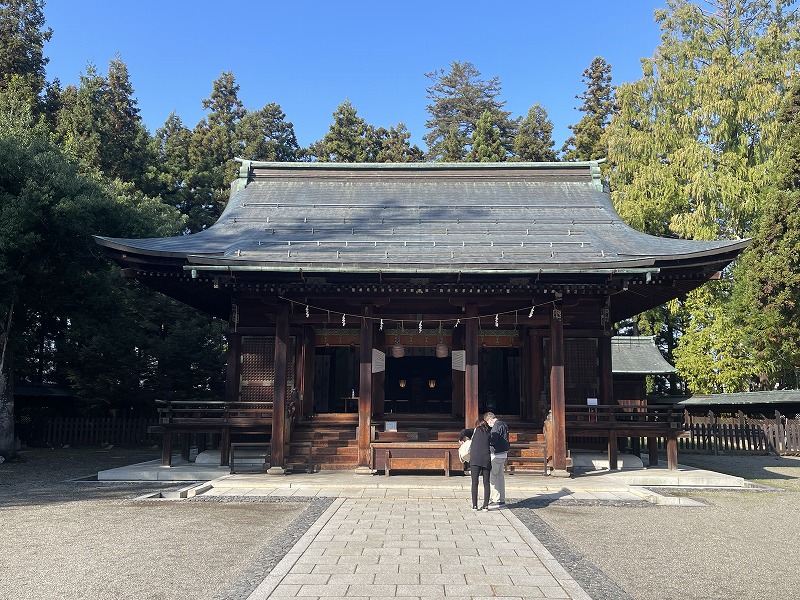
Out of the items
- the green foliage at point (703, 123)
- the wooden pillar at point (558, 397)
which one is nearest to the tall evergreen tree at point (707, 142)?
the green foliage at point (703, 123)

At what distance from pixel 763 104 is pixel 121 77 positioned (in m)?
37.6

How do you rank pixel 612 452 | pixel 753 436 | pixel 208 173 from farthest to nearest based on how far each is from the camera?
pixel 208 173 → pixel 753 436 → pixel 612 452

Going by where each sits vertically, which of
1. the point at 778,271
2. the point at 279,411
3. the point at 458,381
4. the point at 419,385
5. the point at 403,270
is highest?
the point at 778,271

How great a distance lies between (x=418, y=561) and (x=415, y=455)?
723cm

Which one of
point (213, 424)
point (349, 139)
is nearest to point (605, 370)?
point (213, 424)

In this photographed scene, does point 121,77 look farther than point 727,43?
Yes

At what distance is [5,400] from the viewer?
18859mm

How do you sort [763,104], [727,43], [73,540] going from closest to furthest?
[73,540] → [763,104] → [727,43]

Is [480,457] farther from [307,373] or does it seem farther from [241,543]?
[307,373]

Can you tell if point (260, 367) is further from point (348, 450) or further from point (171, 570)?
point (171, 570)

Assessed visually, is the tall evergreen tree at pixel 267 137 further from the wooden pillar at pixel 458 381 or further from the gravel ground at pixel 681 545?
the gravel ground at pixel 681 545

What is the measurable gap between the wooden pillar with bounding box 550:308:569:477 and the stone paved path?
4.98 m

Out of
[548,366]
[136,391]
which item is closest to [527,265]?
[548,366]

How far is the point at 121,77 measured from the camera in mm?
39469
